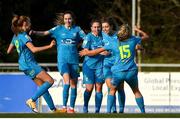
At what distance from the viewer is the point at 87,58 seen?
596 inches

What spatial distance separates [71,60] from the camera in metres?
14.9

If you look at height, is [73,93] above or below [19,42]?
below

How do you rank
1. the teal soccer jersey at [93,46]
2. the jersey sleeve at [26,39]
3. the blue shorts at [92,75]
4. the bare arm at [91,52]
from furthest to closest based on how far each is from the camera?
1. the blue shorts at [92,75]
2. the teal soccer jersey at [93,46]
3. the bare arm at [91,52]
4. the jersey sleeve at [26,39]

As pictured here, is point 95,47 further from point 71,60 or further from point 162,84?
point 162,84

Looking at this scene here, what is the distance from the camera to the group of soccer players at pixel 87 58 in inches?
552

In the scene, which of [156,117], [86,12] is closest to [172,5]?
[86,12]

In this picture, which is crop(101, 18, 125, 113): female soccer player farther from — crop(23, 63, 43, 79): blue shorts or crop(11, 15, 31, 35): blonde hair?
crop(11, 15, 31, 35): blonde hair

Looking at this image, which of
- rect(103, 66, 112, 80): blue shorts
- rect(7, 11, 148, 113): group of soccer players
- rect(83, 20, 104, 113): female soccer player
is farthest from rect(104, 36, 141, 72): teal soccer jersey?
rect(83, 20, 104, 113): female soccer player

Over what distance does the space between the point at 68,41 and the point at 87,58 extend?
0.51m

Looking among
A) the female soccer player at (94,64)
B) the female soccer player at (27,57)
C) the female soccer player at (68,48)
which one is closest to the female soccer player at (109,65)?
the female soccer player at (94,64)

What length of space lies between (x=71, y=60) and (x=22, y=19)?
1355 mm

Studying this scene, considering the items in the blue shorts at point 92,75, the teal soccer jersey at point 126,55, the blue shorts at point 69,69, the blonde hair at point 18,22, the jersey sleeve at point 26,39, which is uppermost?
the blonde hair at point 18,22

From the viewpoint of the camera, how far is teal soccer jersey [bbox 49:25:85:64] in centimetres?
1492

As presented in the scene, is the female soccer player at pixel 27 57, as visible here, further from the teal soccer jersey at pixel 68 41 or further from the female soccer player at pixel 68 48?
the teal soccer jersey at pixel 68 41
